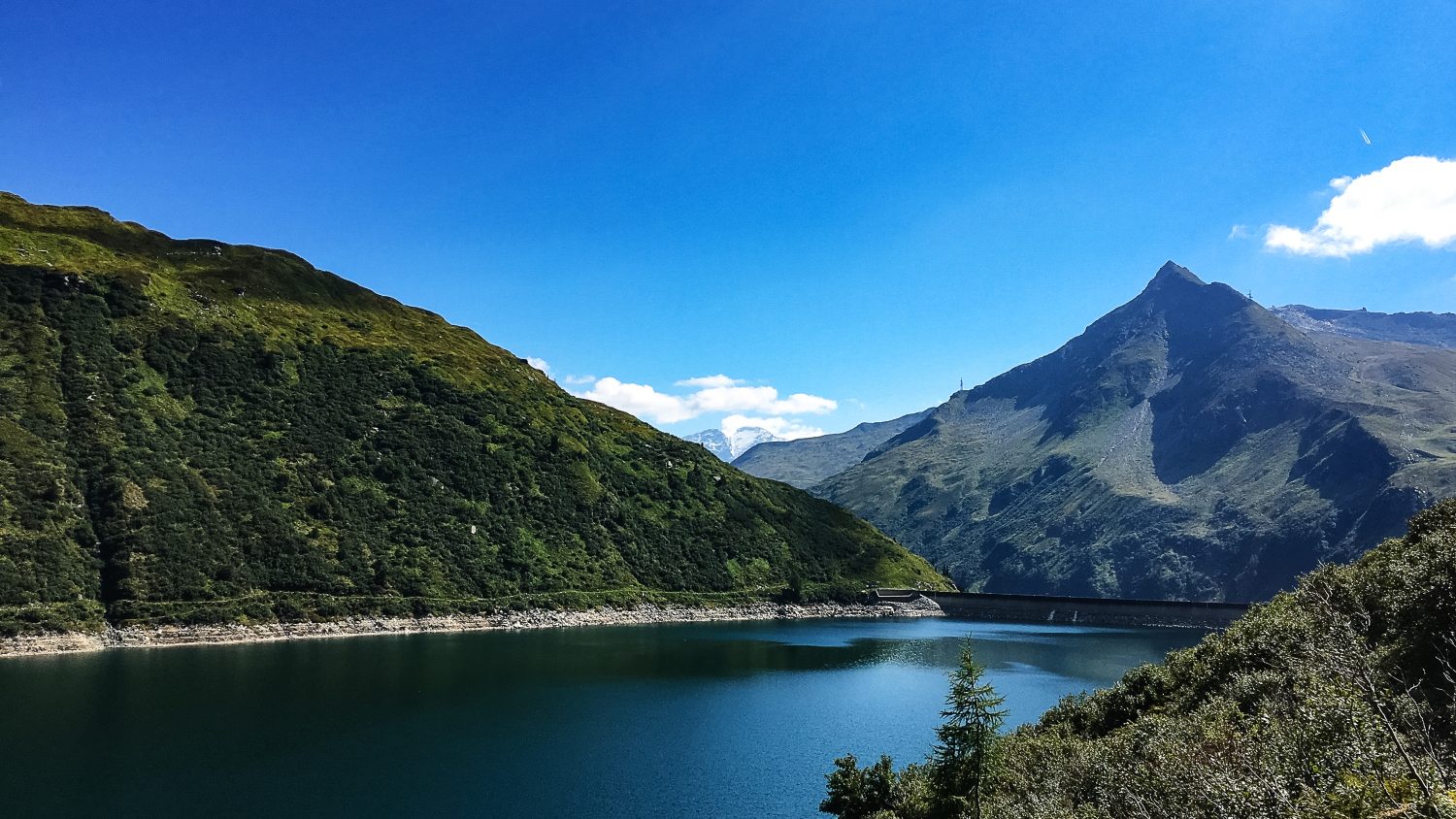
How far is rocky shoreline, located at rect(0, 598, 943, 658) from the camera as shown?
78.8 m

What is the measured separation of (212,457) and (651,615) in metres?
75.5

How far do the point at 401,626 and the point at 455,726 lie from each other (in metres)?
56.4

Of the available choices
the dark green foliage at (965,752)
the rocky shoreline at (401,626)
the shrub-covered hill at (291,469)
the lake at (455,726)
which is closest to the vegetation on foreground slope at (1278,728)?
the dark green foliage at (965,752)

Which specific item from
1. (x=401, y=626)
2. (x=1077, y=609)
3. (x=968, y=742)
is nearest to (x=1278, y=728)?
(x=968, y=742)

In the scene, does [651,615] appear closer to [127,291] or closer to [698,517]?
[698,517]

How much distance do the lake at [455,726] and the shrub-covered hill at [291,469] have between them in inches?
491

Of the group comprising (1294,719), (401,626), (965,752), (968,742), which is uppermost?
(1294,719)

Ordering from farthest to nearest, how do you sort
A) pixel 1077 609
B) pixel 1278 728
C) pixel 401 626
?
pixel 1077 609 → pixel 401 626 → pixel 1278 728

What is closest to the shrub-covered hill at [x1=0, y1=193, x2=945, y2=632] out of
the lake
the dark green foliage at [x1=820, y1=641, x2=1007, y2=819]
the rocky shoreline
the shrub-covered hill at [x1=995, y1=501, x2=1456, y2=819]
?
the rocky shoreline

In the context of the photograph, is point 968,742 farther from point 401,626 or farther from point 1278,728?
point 401,626

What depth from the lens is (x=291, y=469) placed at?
11806 cm

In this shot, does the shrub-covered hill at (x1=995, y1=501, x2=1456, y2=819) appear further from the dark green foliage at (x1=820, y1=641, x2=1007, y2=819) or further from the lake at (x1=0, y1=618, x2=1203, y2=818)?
the lake at (x1=0, y1=618, x2=1203, y2=818)

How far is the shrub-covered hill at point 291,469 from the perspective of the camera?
91.3 meters

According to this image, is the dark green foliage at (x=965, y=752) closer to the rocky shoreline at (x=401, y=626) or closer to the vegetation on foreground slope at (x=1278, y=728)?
the vegetation on foreground slope at (x=1278, y=728)
